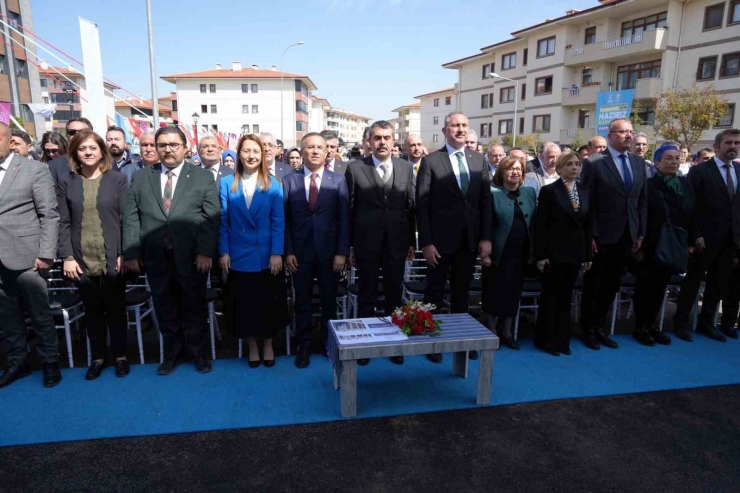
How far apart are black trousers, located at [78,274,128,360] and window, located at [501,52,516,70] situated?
3448cm

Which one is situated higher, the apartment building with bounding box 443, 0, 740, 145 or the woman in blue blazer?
the apartment building with bounding box 443, 0, 740, 145

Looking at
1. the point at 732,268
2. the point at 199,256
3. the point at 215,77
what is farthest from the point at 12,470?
the point at 215,77

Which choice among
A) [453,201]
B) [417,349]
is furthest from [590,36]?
[417,349]

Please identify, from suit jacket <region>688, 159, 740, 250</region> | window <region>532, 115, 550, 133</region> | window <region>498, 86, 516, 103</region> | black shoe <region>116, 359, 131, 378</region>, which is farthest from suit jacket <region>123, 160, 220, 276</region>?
window <region>498, 86, 516, 103</region>

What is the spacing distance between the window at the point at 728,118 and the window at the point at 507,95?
14567mm

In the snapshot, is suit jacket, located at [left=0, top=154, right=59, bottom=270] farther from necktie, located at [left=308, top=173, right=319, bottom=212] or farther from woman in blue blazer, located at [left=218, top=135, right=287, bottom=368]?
necktie, located at [left=308, top=173, right=319, bottom=212]

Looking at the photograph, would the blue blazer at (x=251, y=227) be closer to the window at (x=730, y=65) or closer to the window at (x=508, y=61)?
the window at (x=730, y=65)

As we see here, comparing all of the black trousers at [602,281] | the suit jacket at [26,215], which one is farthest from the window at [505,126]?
the suit jacket at [26,215]

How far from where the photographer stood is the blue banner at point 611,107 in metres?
14.7

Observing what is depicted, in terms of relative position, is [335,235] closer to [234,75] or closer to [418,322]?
[418,322]

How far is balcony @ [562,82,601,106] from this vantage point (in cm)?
2619

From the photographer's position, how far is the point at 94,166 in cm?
371

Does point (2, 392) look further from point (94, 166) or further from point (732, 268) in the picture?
point (732, 268)

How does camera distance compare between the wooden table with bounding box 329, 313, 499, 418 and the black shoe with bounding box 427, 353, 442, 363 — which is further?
the black shoe with bounding box 427, 353, 442, 363
